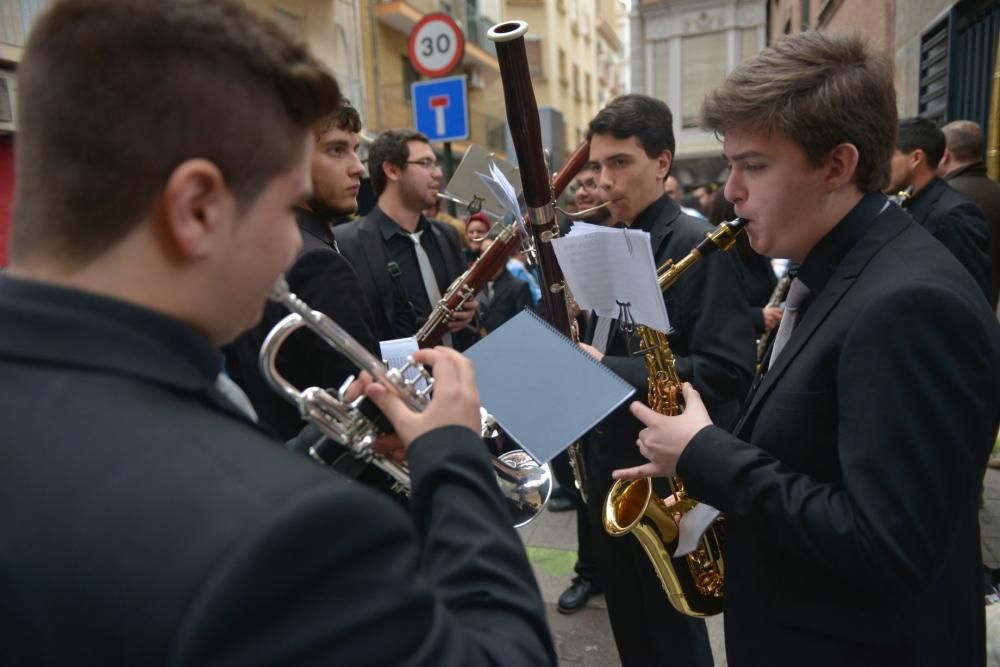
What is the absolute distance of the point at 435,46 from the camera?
6.43 metres

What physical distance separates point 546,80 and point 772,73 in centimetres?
2703

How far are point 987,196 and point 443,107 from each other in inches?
176

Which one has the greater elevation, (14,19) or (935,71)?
(14,19)

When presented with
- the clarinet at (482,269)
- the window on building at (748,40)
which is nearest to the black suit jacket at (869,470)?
the clarinet at (482,269)

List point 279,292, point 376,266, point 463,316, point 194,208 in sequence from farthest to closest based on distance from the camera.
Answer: point 376,266
point 463,316
point 279,292
point 194,208

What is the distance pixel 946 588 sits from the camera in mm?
1292

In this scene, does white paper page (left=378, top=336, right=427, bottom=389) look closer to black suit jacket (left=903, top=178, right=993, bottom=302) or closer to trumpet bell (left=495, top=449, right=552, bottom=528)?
trumpet bell (left=495, top=449, right=552, bottom=528)

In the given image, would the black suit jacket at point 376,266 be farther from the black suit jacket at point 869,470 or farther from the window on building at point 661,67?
the window on building at point 661,67

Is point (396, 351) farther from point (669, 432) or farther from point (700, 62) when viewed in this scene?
point (700, 62)

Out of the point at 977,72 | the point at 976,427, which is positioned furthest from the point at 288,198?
the point at 977,72

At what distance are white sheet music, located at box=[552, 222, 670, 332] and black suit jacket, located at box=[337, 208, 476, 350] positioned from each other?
4.33 feet

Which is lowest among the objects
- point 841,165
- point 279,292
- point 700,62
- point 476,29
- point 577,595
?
point 577,595

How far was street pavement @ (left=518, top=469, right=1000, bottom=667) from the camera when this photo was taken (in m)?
2.93

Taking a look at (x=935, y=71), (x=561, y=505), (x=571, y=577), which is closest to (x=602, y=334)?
(x=571, y=577)
